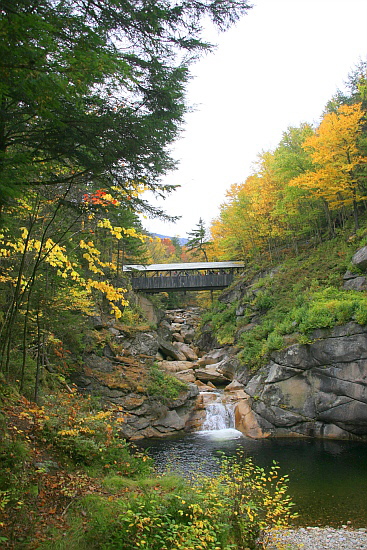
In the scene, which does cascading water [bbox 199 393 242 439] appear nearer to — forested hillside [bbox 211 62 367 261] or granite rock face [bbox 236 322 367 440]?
granite rock face [bbox 236 322 367 440]

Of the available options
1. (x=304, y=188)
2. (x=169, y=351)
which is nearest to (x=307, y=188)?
(x=304, y=188)

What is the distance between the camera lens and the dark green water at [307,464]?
753 centimetres

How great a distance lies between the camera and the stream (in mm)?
7574

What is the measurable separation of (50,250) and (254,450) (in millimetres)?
9166

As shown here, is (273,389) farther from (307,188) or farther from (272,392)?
(307,188)

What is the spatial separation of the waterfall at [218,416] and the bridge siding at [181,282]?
12537mm

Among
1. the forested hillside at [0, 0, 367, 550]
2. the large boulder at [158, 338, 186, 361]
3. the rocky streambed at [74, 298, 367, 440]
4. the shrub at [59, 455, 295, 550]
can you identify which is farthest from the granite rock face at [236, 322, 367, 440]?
the shrub at [59, 455, 295, 550]

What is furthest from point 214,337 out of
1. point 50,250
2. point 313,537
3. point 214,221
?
point 50,250

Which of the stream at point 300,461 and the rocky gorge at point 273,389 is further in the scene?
the rocky gorge at point 273,389

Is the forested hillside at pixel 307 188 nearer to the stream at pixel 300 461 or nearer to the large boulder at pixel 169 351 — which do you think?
the large boulder at pixel 169 351

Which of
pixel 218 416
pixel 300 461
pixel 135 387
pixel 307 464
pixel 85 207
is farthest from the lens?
pixel 218 416

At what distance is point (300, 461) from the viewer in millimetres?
10383

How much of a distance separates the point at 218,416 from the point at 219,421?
194 millimetres

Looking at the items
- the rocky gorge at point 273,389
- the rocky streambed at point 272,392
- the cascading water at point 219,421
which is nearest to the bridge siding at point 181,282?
the rocky gorge at point 273,389
